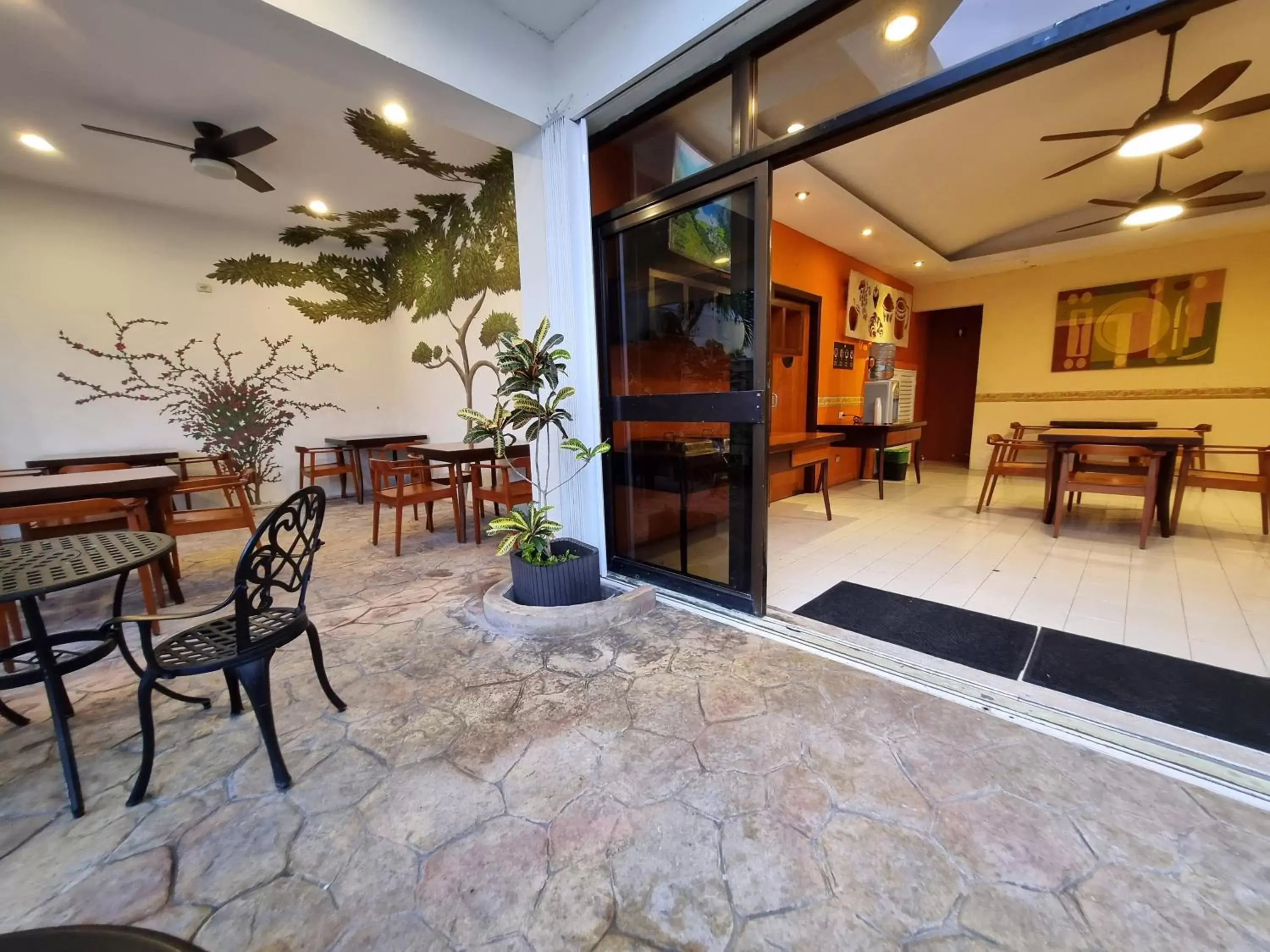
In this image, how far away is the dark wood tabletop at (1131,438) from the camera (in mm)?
3236

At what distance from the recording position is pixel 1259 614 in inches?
88.4

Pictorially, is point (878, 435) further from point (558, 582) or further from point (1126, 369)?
point (558, 582)

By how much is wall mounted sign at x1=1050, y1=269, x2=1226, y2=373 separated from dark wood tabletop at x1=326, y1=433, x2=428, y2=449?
8.74 m

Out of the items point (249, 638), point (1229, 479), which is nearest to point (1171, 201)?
point (1229, 479)

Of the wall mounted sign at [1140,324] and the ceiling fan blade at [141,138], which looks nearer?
the ceiling fan blade at [141,138]

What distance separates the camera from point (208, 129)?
3.31 metres

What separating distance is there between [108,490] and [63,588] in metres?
1.80

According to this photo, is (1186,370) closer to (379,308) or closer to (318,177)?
(318,177)

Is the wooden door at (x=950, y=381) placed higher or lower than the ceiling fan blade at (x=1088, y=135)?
lower

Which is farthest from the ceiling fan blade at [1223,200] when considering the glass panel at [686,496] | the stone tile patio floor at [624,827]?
the stone tile patio floor at [624,827]

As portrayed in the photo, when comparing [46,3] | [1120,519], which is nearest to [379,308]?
[46,3]

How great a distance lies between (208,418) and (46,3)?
3870mm

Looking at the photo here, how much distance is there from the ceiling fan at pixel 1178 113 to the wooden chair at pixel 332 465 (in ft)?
23.2

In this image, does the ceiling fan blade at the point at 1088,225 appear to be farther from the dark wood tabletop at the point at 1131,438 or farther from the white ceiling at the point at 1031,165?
the dark wood tabletop at the point at 1131,438
